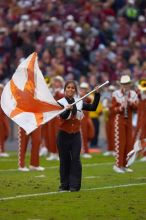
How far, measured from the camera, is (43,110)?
16891 millimetres

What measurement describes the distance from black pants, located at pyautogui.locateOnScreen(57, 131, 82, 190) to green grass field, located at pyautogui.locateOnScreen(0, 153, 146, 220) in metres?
0.24

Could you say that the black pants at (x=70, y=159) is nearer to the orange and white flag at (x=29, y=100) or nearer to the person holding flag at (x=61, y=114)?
the person holding flag at (x=61, y=114)

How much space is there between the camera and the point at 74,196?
1611 cm

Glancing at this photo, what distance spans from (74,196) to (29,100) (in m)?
1.83

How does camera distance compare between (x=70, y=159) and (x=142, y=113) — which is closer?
(x=70, y=159)

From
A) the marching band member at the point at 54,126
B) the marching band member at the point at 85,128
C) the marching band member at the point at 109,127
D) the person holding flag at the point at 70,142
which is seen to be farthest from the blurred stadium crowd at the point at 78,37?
the person holding flag at the point at 70,142

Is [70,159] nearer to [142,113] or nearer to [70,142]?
[70,142]

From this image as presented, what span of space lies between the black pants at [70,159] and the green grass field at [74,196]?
242 mm

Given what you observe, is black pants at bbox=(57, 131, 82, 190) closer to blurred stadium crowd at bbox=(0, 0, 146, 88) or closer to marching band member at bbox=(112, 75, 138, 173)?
marching band member at bbox=(112, 75, 138, 173)

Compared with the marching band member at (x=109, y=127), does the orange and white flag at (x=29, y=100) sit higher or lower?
higher

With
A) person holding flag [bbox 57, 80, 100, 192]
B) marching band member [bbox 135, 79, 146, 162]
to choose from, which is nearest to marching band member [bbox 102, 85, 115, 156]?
marching band member [bbox 135, 79, 146, 162]

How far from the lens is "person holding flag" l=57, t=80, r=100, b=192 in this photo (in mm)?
16719

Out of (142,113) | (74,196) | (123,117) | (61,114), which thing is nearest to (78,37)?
(142,113)

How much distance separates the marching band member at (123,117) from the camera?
2089 cm
